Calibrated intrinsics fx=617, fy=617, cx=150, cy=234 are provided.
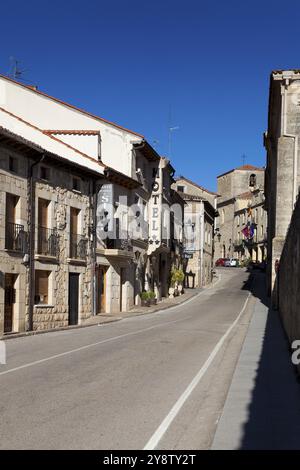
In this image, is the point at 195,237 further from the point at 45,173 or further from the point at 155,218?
the point at 45,173

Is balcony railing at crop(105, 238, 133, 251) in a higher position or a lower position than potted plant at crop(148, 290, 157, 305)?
higher

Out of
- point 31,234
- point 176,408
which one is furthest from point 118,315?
point 176,408

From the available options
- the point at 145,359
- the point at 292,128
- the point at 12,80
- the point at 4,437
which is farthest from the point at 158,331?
the point at 292,128

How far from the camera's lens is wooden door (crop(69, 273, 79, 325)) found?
26.7 meters

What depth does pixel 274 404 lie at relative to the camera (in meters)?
8.77

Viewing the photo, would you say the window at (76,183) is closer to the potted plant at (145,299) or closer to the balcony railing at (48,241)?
the balcony railing at (48,241)

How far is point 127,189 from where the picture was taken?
112ft

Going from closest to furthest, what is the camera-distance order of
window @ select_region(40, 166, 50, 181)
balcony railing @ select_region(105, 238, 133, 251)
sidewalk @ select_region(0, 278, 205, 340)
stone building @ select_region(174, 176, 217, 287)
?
sidewalk @ select_region(0, 278, 205, 340)
window @ select_region(40, 166, 50, 181)
balcony railing @ select_region(105, 238, 133, 251)
stone building @ select_region(174, 176, 217, 287)

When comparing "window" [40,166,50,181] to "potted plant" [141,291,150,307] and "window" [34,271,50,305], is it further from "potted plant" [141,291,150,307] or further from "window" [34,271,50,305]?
"potted plant" [141,291,150,307]

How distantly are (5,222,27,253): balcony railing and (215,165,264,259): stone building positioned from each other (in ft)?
255

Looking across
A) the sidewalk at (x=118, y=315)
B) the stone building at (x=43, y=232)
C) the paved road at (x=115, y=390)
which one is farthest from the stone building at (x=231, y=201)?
the paved road at (x=115, y=390)

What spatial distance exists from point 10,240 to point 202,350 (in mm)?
9065

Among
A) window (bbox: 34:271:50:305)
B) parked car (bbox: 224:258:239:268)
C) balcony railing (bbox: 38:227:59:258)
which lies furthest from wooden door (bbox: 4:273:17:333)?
parked car (bbox: 224:258:239:268)

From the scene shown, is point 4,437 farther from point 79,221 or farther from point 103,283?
point 103,283
